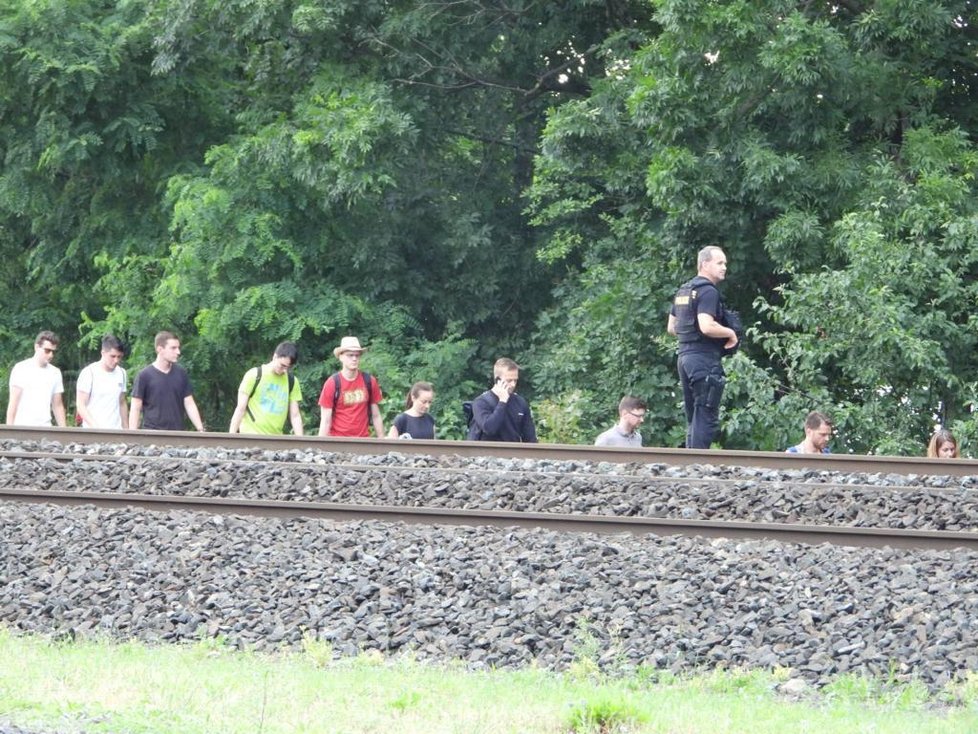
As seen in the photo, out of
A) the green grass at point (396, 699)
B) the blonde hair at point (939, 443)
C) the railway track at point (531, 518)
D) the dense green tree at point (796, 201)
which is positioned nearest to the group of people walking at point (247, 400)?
the railway track at point (531, 518)

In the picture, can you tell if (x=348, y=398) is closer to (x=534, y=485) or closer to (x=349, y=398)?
(x=349, y=398)

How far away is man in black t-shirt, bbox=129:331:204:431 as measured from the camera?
13.2 m

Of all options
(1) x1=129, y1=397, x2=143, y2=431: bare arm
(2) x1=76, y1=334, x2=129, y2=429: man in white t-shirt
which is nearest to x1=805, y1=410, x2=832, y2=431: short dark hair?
(1) x1=129, y1=397, x2=143, y2=431: bare arm

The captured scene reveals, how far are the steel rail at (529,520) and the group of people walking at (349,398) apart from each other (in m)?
2.81

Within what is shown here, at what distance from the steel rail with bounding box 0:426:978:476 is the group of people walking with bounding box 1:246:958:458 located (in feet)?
2.07

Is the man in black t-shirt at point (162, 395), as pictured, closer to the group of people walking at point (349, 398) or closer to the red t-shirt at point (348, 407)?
the group of people walking at point (349, 398)

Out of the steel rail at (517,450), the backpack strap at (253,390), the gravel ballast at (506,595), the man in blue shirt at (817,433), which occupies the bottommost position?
the gravel ballast at (506,595)

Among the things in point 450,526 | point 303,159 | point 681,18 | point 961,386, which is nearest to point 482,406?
point 450,526

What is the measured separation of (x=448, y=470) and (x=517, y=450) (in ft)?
3.28

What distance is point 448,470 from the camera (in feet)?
35.7

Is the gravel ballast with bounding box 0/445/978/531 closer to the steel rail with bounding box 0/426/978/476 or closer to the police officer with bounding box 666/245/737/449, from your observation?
the steel rail with bounding box 0/426/978/476

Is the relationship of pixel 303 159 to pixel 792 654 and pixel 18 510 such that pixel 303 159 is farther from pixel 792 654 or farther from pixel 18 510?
pixel 792 654

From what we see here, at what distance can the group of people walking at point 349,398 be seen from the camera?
12.3 metres

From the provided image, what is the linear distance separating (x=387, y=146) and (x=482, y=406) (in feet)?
29.6
